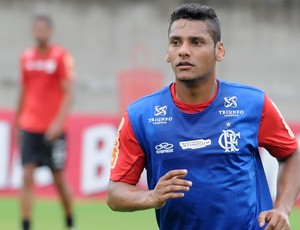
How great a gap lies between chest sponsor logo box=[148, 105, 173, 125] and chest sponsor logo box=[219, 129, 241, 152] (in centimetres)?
32

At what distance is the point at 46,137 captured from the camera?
11.4 metres

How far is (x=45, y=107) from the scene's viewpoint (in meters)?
11.6

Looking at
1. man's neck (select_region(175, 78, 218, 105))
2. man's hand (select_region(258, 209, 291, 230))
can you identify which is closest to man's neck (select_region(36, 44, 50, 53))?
man's neck (select_region(175, 78, 218, 105))

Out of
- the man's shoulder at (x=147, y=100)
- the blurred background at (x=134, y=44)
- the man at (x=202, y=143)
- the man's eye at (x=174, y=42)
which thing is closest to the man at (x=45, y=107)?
the man's shoulder at (x=147, y=100)

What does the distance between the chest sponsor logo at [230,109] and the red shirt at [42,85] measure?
18.9ft

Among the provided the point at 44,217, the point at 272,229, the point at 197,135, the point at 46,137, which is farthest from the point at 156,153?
the point at 44,217

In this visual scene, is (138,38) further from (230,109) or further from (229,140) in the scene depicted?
(229,140)

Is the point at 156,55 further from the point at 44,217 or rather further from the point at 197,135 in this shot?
the point at 197,135

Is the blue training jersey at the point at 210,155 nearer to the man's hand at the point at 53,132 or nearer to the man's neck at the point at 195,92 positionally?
the man's neck at the point at 195,92

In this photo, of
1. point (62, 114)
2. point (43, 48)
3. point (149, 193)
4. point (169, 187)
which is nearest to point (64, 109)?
point (62, 114)

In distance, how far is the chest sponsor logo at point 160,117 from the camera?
5.73 m

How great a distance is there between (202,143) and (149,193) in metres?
0.49

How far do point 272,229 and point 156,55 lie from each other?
1449 cm

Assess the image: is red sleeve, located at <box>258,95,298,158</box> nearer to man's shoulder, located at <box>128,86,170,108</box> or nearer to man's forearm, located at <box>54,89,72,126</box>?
man's shoulder, located at <box>128,86,170,108</box>
